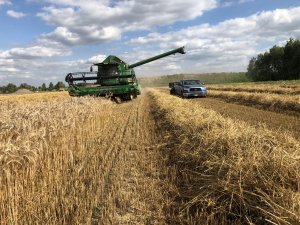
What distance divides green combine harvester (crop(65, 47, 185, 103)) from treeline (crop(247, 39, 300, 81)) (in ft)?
183

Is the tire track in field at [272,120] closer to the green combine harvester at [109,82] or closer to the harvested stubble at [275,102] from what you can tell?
the harvested stubble at [275,102]

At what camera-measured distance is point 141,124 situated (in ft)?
43.9

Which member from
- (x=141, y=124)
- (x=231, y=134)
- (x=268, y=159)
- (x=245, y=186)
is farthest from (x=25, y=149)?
(x=141, y=124)

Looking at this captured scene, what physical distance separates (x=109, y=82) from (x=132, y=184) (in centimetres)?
1787

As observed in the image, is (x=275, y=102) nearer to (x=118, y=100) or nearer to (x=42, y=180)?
(x=118, y=100)

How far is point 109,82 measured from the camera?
2336cm

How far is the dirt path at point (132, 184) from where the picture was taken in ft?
14.9

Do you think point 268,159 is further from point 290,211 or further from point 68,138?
point 68,138

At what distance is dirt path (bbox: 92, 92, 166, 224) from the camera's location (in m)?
4.55

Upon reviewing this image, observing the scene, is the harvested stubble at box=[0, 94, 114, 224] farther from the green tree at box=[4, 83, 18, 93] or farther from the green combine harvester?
the green tree at box=[4, 83, 18, 93]

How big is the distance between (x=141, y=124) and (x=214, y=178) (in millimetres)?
8345

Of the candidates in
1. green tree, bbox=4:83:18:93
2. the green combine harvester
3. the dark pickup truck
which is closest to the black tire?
the green combine harvester

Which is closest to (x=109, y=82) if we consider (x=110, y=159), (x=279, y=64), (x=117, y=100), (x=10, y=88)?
(x=117, y=100)

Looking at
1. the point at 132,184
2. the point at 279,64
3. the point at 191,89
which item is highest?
the point at 279,64
